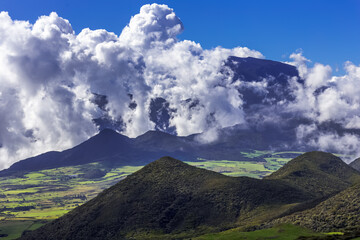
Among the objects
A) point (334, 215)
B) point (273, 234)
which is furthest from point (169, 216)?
point (334, 215)

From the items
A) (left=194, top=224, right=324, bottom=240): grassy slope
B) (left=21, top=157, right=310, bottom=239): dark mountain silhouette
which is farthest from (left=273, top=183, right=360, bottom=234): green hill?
(left=21, top=157, right=310, bottom=239): dark mountain silhouette

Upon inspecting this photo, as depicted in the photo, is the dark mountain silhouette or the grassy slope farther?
the dark mountain silhouette

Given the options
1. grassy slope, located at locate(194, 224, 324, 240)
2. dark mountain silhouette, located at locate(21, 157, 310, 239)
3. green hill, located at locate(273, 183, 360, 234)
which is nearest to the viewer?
grassy slope, located at locate(194, 224, 324, 240)

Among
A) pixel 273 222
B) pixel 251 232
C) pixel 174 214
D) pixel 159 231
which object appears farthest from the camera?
pixel 174 214

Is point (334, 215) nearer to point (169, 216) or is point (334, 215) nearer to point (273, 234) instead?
point (273, 234)

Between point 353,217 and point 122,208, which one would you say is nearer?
point 353,217

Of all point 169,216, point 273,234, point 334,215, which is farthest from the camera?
point 169,216

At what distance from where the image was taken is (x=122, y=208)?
19538cm

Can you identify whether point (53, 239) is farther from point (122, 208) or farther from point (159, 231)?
point (159, 231)

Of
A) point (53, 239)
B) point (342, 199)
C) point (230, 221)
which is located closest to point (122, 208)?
point (53, 239)

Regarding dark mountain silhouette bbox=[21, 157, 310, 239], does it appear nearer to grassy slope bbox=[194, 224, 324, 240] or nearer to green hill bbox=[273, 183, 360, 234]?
green hill bbox=[273, 183, 360, 234]

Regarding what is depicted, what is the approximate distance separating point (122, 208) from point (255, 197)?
178ft

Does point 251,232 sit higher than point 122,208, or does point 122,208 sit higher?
point 122,208

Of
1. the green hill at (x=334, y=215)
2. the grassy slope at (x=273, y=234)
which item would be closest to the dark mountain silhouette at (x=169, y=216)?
the green hill at (x=334, y=215)
